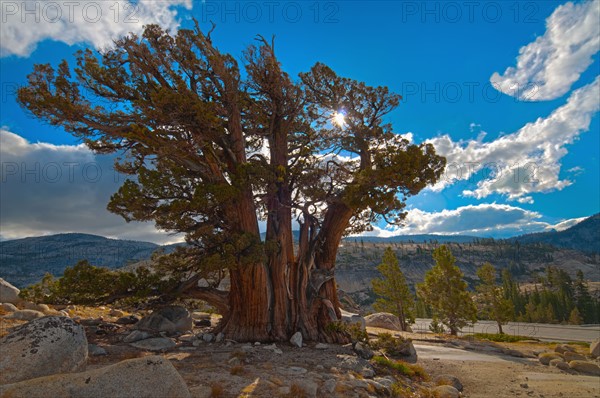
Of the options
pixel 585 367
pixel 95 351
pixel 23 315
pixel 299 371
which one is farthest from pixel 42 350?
pixel 585 367

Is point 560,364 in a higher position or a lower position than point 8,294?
lower

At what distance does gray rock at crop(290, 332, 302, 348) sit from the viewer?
13297mm

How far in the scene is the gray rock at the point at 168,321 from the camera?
15.0 m

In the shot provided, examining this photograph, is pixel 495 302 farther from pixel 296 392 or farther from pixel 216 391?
pixel 216 391

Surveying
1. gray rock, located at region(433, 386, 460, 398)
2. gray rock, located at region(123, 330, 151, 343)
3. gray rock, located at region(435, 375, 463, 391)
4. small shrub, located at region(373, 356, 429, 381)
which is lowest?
gray rock, located at region(435, 375, 463, 391)

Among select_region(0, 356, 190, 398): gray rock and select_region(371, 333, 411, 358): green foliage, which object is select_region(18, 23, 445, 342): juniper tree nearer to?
select_region(371, 333, 411, 358): green foliage

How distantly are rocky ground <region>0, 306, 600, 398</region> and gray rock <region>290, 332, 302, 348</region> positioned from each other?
8.2 inches

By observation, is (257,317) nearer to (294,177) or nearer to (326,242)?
(326,242)

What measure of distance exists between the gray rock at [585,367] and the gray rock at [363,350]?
11687 mm

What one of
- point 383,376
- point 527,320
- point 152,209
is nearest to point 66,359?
point 152,209

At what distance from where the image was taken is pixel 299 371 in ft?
29.8

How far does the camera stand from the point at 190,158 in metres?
13.1

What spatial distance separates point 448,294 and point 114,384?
37.0 m

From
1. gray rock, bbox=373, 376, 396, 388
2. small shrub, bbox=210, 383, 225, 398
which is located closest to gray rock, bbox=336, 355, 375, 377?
gray rock, bbox=373, 376, 396, 388
